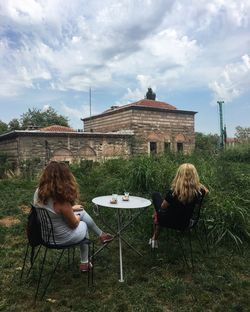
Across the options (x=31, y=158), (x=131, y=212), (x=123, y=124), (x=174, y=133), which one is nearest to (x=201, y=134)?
(x=174, y=133)

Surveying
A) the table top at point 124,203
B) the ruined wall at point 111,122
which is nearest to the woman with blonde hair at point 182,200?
the table top at point 124,203

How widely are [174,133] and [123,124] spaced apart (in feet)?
13.9

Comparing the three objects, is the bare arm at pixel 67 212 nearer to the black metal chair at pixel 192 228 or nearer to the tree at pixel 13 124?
the black metal chair at pixel 192 228

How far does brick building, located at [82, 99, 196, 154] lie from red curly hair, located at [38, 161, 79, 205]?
60.4 ft

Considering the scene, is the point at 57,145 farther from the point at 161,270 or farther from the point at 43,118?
the point at 43,118

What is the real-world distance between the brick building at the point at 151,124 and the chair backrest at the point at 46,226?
18.5m

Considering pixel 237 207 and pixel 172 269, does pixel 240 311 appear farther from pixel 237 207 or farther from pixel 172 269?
pixel 237 207

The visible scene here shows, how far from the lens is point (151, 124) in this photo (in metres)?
24.0

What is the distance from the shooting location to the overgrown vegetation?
337 cm

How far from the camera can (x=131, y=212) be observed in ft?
20.7

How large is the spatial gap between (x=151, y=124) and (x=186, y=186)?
20.0 m

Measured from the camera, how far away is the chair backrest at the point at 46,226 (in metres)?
3.40

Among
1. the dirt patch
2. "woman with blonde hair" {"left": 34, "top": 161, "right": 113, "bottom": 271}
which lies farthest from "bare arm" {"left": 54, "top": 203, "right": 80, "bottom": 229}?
the dirt patch

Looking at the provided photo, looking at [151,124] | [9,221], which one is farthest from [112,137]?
[9,221]
